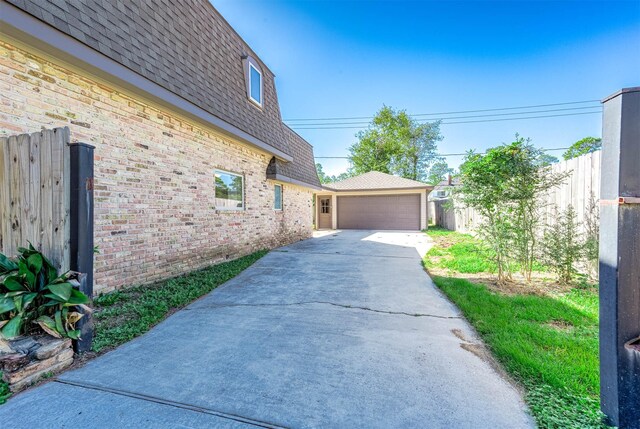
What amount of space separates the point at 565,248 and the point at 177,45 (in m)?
7.69

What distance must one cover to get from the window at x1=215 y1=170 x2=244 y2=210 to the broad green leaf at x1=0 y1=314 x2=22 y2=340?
436 cm

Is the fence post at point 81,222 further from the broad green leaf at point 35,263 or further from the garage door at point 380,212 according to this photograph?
the garage door at point 380,212

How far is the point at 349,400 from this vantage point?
183cm

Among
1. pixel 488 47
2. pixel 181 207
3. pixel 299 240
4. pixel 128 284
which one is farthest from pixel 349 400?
pixel 488 47

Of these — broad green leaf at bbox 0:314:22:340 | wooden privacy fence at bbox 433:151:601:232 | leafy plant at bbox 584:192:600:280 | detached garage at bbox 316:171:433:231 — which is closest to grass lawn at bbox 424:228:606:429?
leafy plant at bbox 584:192:600:280

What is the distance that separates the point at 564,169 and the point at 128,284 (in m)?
7.89

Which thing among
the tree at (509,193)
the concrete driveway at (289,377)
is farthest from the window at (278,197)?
the tree at (509,193)

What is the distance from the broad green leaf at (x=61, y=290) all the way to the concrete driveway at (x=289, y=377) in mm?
613

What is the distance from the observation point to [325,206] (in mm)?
18312

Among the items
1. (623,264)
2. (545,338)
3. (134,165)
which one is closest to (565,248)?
(545,338)

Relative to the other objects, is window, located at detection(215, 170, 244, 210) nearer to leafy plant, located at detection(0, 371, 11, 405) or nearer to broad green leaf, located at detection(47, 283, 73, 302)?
broad green leaf, located at detection(47, 283, 73, 302)

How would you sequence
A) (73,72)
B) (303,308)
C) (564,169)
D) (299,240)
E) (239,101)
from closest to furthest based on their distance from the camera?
(73,72), (303,308), (564,169), (239,101), (299,240)

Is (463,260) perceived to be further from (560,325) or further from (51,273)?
(51,273)

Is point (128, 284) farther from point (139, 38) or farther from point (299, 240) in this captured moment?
point (299, 240)
